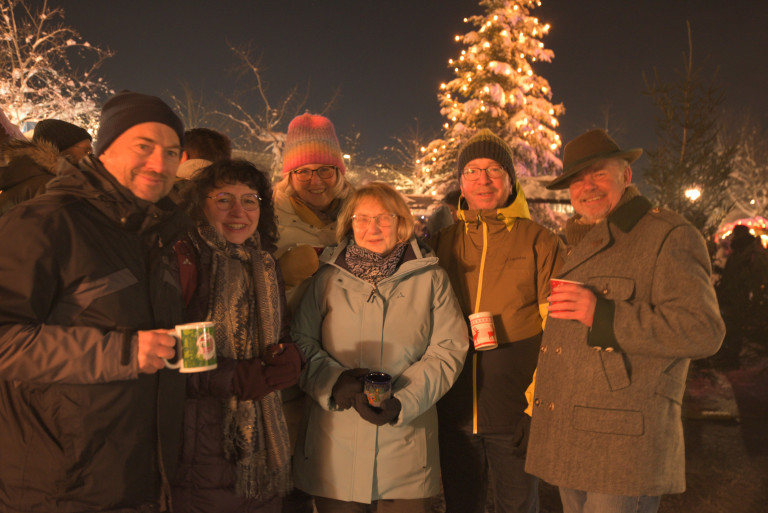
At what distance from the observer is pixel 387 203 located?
3.00 meters

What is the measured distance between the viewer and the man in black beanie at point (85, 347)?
1.74 m

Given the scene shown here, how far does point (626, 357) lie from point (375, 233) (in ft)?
4.85

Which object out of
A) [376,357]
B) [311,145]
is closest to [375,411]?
[376,357]

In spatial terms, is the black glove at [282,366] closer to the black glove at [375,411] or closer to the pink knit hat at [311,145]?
the black glove at [375,411]

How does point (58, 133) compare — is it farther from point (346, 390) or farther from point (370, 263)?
point (346, 390)

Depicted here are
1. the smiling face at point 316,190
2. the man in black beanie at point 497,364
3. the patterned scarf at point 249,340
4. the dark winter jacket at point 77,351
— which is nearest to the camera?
the dark winter jacket at point 77,351

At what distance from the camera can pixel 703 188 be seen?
9930 millimetres

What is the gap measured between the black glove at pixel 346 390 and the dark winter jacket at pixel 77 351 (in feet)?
2.90

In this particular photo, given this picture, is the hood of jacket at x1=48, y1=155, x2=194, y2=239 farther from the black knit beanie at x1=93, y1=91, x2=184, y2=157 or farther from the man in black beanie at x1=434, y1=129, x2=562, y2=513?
the man in black beanie at x1=434, y1=129, x2=562, y2=513

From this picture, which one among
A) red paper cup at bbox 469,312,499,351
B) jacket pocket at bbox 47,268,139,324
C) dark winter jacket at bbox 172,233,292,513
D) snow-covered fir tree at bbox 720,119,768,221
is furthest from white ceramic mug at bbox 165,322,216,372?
snow-covered fir tree at bbox 720,119,768,221

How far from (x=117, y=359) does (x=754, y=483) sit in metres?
5.63

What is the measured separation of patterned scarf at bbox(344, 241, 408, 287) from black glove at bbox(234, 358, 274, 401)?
31.8 inches

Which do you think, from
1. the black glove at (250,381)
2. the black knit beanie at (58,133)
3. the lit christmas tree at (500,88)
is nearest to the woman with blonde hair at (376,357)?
the black glove at (250,381)

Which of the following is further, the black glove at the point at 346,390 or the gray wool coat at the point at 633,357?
the black glove at the point at 346,390
